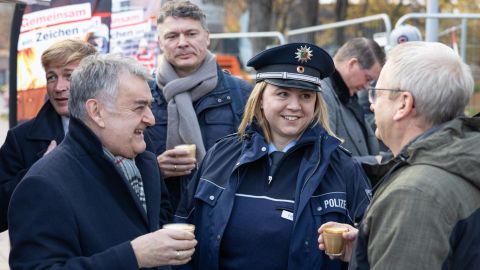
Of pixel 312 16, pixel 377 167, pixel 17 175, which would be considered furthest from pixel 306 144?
pixel 312 16

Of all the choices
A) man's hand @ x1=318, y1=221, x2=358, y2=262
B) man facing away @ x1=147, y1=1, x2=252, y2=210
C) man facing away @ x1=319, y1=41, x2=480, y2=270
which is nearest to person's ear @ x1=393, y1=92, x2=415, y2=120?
man facing away @ x1=319, y1=41, x2=480, y2=270

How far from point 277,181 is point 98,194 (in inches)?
35.9

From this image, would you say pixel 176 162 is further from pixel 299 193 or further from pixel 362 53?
pixel 362 53

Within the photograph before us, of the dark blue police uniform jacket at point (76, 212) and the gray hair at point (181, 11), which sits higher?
the gray hair at point (181, 11)

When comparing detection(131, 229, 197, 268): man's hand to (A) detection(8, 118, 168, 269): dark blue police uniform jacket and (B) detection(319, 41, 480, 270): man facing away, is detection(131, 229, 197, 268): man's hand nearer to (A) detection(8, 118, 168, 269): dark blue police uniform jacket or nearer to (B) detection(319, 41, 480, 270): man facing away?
(A) detection(8, 118, 168, 269): dark blue police uniform jacket

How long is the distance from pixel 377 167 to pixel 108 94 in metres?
1.17

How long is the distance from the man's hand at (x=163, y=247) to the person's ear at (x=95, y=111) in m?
0.54

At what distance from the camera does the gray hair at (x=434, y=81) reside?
Result: 2514mm

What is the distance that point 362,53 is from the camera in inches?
233

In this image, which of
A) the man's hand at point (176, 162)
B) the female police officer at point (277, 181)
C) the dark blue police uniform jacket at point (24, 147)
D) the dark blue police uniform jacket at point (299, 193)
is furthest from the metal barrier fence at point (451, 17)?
the dark blue police uniform jacket at point (24, 147)

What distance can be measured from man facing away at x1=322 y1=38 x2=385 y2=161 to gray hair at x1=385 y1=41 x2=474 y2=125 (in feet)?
8.90

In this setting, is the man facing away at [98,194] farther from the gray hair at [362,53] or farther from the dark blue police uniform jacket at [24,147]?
the gray hair at [362,53]

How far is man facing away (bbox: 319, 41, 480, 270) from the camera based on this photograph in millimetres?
2299

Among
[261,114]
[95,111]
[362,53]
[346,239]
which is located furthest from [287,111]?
[362,53]
